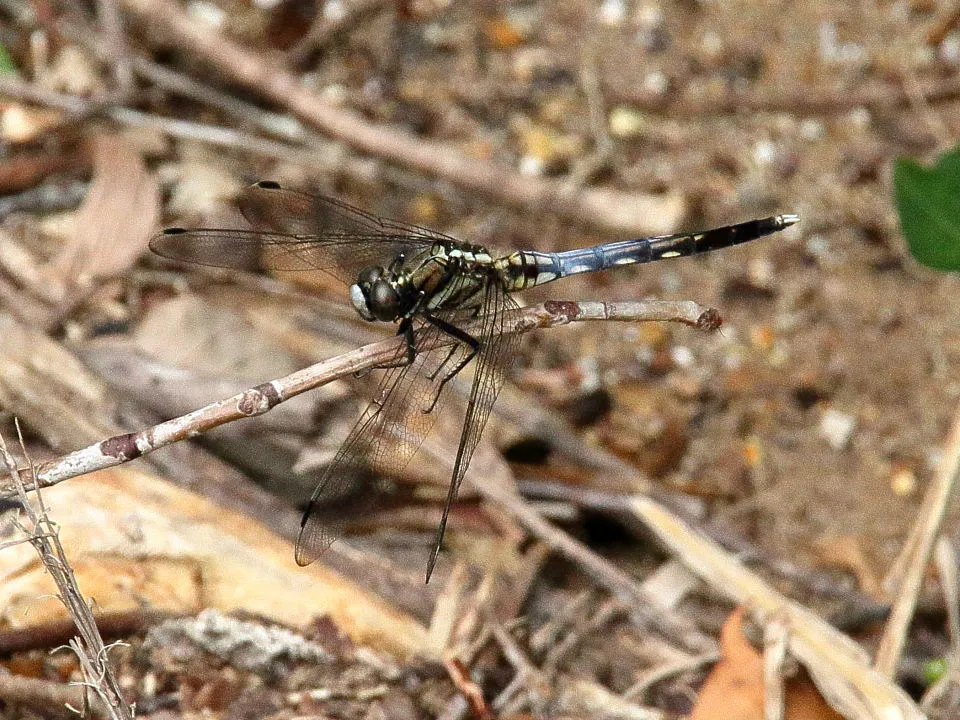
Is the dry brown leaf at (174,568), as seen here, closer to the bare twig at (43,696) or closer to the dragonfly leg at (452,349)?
the bare twig at (43,696)

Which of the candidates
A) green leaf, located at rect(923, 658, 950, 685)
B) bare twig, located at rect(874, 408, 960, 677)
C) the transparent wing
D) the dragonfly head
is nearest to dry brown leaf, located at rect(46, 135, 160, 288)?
the transparent wing

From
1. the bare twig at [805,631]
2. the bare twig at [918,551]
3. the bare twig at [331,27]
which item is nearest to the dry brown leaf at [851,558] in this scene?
the bare twig at [918,551]

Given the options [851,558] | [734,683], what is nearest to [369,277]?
[734,683]

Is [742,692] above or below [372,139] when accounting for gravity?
below

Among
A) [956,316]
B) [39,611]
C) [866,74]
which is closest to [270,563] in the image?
[39,611]

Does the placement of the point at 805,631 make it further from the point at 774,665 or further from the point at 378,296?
the point at 378,296

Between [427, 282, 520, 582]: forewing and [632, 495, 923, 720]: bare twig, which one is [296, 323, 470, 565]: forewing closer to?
[427, 282, 520, 582]: forewing

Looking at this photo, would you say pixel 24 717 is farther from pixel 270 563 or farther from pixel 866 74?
pixel 866 74
